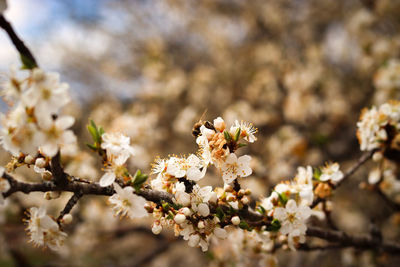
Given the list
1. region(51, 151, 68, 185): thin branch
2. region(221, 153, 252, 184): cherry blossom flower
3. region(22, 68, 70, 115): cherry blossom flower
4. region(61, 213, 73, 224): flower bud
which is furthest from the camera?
region(221, 153, 252, 184): cherry blossom flower

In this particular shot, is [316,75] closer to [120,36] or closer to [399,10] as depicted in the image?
[399,10]

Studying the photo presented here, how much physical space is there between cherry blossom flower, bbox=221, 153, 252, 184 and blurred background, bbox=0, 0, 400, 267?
100 cm

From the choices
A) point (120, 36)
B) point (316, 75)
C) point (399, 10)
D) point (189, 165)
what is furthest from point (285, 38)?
point (189, 165)

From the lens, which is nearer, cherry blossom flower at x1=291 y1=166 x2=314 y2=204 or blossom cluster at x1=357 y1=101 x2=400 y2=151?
cherry blossom flower at x1=291 y1=166 x2=314 y2=204

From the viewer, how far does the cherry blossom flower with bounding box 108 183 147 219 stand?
114 centimetres

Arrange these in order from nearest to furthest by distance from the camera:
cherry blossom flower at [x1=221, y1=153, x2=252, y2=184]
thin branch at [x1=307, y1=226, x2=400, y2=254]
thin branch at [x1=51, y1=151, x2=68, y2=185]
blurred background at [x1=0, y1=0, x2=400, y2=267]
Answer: thin branch at [x1=51, y1=151, x2=68, y2=185] → cherry blossom flower at [x1=221, y1=153, x2=252, y2=184] → thin branch at [x1=307, y1=226, x2=400, y2=254] → blurred background at [x1=0, y1=0, x2=400, y2=267]

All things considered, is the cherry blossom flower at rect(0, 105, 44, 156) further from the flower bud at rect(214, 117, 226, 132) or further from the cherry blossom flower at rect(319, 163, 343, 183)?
the cherry blossom flower at rect(319, 163, 343, 183)

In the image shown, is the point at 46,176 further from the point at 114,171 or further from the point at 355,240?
the point at 355,240

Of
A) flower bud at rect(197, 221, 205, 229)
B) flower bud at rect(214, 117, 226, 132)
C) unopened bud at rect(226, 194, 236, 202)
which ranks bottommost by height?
flower bud at rect(197, 221, 205, 229)

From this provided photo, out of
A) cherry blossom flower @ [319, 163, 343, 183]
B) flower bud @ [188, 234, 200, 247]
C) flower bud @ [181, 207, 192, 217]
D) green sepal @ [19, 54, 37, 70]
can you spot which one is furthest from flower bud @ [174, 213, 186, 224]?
cherry blossom flower @ [319, 163, 343, 183]

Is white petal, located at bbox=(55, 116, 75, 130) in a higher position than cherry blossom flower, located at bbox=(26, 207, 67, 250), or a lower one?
higher

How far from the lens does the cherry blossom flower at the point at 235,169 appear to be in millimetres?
1295

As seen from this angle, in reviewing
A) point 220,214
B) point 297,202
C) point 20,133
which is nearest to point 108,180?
point 20,133

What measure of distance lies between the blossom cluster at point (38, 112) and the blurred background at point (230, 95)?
160 centimetres
